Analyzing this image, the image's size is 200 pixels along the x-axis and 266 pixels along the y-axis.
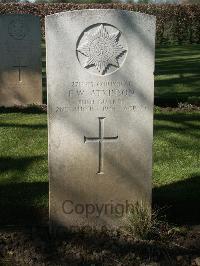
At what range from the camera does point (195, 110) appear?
881 centimetres

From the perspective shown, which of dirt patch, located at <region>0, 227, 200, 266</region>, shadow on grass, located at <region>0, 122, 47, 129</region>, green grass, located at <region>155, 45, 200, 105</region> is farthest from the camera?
green grass, located at <region>155, 45, 200, 105</region>

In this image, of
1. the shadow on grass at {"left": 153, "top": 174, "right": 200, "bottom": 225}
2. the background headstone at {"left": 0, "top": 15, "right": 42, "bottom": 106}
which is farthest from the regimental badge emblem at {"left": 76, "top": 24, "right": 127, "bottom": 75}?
the background headstone at {"left": 0, "top": 15, "right": 42, "bottom": 106}

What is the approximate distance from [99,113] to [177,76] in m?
9.39

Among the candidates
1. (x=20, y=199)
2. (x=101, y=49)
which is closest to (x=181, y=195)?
(x=20, y=199)

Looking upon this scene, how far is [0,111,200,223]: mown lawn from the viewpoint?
4672mm

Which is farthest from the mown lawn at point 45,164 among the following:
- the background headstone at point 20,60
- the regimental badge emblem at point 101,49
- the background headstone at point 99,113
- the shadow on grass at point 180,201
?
the regimental badge emblem at point 101,49

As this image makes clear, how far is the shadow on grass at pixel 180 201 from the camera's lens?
14.5 feet

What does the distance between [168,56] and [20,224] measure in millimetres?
14609

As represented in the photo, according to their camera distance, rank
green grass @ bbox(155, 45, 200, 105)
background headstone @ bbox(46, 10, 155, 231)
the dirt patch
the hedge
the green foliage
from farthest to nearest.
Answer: the hedge
green grass @ bbox(155, 45, 200, 105)
the green foliage
background headstone @ bbox(46, 10, 155, 231)
the dirt patch

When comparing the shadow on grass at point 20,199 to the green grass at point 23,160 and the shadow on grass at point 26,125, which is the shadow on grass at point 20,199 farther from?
the shadow on grass at point 26,125

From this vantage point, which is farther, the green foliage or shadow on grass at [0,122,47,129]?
shadow on grass at [0,122,47,129]

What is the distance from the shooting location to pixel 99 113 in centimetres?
393

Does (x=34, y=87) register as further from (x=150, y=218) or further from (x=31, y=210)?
(x=150, y=218)

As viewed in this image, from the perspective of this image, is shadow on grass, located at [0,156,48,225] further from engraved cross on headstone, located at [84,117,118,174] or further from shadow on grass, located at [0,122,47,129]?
shadow on grass, located at [0,122,47,129]
